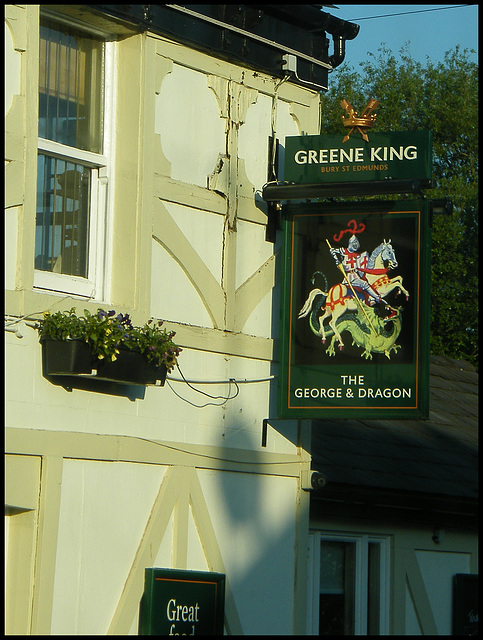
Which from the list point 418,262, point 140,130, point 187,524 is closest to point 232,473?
point 187,524

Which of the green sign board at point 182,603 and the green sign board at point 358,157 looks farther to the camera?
the green sign board at point 358,157

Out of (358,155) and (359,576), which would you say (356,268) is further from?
(359,576)

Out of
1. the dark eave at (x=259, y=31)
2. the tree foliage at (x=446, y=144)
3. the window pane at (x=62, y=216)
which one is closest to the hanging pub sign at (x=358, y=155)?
the dark eave at (x=259, y=31)

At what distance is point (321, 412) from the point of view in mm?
8742

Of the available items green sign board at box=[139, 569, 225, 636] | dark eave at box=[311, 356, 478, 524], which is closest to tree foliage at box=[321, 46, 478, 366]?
dark eave at box=[311, 356, 478, 524]

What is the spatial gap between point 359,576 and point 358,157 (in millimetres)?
3985

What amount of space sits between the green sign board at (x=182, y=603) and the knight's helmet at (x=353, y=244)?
260cm

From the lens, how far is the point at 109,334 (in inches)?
299

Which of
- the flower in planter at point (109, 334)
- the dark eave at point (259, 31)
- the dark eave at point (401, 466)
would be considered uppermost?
the dark eave at point (259, 31)

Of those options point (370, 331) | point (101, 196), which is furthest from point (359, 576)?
point (101, 196)

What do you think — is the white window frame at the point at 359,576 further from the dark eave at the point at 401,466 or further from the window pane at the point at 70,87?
the window pane at the point at 70,87

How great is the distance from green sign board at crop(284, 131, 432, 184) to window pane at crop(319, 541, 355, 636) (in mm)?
3439

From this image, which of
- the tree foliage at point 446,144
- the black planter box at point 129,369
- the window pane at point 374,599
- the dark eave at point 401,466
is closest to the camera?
the black planter box at point 129,369

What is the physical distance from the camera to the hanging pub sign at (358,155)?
8727mm
